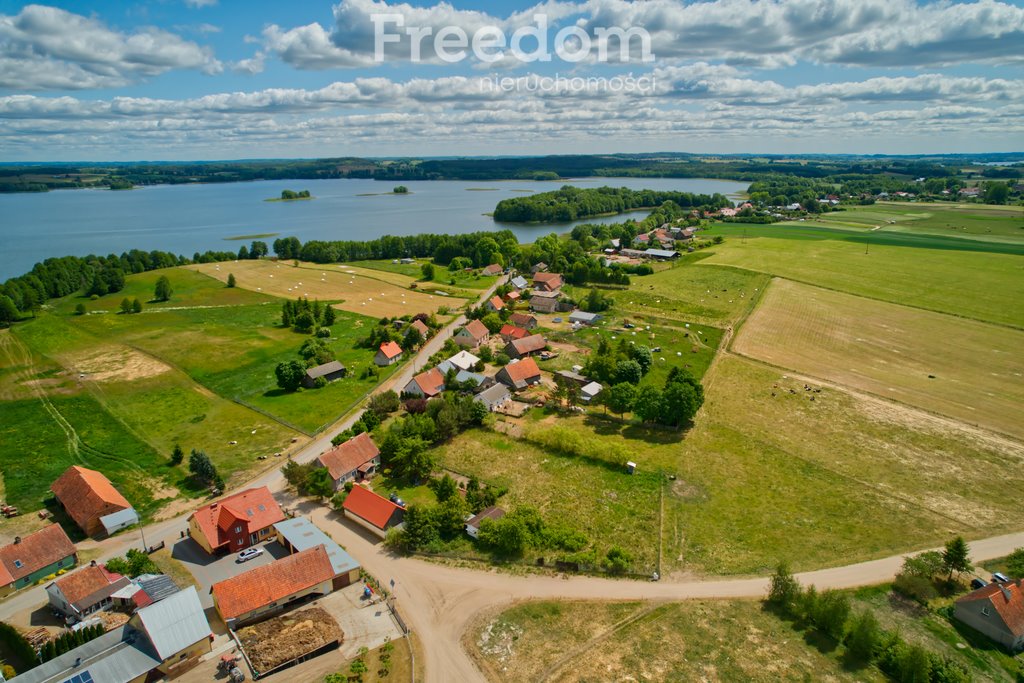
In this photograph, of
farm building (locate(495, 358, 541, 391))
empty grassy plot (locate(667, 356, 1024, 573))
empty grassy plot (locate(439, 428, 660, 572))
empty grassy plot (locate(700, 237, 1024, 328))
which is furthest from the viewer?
empty grassy plot (locate(700, 237, 1024, 328))

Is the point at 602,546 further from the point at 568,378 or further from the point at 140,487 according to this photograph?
the point at 140,487

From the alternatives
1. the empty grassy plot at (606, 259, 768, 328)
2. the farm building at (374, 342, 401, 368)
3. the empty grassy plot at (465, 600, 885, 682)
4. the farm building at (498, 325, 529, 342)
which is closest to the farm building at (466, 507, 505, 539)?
the empty grassy plot at (465, 600, 885, 682)

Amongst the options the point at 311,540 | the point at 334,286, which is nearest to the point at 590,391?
the point at 311,540

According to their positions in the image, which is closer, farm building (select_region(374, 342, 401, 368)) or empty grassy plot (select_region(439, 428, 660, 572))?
empty grassy plot (select_region(439, 428, 660, 572))

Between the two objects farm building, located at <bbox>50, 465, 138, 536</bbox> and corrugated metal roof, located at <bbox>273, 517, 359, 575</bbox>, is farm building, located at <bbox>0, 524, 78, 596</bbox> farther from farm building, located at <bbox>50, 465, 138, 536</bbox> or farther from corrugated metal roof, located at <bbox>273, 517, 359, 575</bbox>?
corrugated metal roof, located at <bbox>273, 517, 359, 575</bbox>

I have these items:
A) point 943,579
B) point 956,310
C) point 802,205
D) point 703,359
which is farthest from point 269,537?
point 802,205

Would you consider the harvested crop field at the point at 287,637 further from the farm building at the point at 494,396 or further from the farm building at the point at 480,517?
the farm building at the point at 494,396
